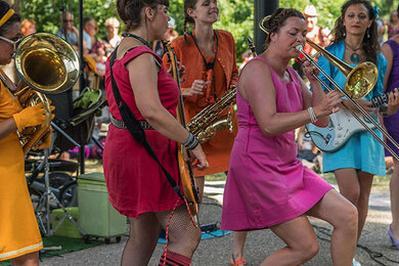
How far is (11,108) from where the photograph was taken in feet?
14.5

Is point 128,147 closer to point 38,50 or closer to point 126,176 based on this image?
point 126,176

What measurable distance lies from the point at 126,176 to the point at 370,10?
2.51 metres

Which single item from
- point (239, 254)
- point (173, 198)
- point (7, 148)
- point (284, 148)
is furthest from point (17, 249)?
point (239, 254)

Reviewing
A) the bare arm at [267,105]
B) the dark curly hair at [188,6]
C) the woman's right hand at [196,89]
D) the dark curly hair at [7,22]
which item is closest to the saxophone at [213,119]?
the woman's right hand at [196,89]

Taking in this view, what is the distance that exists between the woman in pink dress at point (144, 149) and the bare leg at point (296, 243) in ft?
1.54

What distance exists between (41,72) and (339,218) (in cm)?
168

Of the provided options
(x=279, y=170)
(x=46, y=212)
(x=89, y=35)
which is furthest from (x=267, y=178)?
(x=89, y=35)

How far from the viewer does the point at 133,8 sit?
433 centimetres

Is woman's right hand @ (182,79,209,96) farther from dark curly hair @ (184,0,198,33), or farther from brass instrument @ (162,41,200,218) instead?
brass instrument @ (162,41,200,218)

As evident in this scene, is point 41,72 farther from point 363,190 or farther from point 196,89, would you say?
point 363,190

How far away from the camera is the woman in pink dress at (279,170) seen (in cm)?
453

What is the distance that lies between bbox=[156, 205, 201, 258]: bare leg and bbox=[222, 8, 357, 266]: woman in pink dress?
450 mm

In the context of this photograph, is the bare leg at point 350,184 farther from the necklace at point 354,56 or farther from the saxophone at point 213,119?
the saxophone at point 213,119

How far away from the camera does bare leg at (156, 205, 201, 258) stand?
432cm
